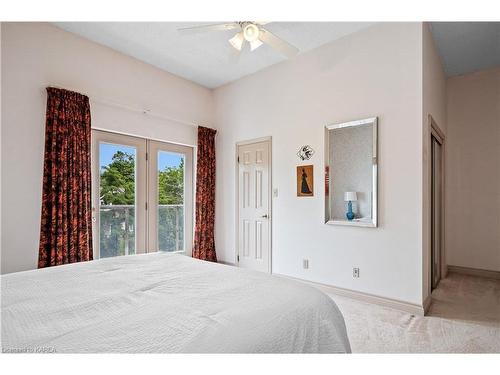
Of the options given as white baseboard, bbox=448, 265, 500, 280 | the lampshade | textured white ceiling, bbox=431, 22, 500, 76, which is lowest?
white baseboard, bbox=448, 265, 500, 280

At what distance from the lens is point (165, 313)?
0.99 meters

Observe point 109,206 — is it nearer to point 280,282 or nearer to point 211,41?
point 211,41

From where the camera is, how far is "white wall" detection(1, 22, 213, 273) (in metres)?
2.56

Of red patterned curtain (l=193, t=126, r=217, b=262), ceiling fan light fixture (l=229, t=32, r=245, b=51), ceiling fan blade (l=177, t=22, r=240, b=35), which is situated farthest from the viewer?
red patterned curtain (l=193, t=126, r=217, b=262)

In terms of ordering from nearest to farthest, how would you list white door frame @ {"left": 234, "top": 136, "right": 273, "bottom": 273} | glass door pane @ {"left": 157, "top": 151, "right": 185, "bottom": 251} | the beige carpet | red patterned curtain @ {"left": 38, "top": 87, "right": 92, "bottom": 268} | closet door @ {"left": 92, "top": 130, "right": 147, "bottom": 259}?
the beige carpet < red patterned curtain @ {"left": 38, "top": 87, "right": 92, "bottom": 268} < closet door @ {"left": 92, "top": 130, "right": 147, "bottom": 259} < white door frame @ {"left": 234, "top": 136, "right": 273, "bottom": 273} < glass door pane @ {"left": 157, "top": 151, "right": 185, "bottom": 251}

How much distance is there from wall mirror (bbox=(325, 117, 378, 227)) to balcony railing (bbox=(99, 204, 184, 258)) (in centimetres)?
228

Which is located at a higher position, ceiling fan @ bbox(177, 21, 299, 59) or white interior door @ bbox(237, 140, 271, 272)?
ceiling fan @ bbox(177, 21, 299, 59)

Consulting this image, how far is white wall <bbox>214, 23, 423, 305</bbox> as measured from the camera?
8.66ft

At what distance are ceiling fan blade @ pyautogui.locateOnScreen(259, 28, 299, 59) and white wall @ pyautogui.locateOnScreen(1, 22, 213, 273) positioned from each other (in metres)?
1.97

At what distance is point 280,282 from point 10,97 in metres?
3.01

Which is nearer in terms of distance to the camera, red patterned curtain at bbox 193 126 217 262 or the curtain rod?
the curtain rod

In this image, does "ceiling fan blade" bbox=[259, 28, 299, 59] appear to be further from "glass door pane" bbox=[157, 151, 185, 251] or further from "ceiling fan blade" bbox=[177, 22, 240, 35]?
"glass door pane" bbox=[157, 151, 185, 251]

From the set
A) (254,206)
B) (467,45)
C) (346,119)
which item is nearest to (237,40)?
(346,119)

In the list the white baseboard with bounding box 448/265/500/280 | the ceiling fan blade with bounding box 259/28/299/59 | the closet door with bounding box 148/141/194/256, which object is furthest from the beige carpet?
the ceiling fan blade with bounding box 259/28/299/59
